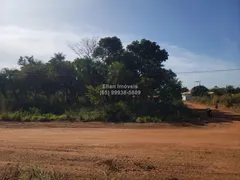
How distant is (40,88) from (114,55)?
8.52 metres

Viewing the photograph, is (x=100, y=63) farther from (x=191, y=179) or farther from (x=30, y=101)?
(x=191, y=179)

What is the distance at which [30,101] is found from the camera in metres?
22.8

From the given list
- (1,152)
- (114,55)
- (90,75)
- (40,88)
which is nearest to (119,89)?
(90,75)

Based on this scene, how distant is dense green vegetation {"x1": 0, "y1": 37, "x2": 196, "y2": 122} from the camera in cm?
1892

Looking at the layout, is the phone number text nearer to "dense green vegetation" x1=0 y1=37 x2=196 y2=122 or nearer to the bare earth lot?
"dense green vegetation" x1=0 y1=37 x2=196 y2=122

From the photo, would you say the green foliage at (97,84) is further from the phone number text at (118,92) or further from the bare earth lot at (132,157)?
the bare earth lot at (132,157)

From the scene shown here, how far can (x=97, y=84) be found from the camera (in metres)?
22.9

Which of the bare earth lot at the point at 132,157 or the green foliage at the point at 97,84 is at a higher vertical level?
the green foliage at the point at 97,84

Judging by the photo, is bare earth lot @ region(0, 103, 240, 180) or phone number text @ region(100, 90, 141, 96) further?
phone number text @ region(100, 90, 141, 96)

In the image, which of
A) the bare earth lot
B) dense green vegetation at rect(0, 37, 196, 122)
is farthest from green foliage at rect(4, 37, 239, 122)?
the bare earth lot

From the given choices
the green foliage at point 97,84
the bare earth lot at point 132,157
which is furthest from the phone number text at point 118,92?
the bare earth lot at point 132,157

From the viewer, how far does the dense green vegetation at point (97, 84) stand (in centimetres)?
1892

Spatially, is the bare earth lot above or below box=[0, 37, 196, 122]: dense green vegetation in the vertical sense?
below

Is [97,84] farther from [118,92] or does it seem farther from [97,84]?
[118,92]
